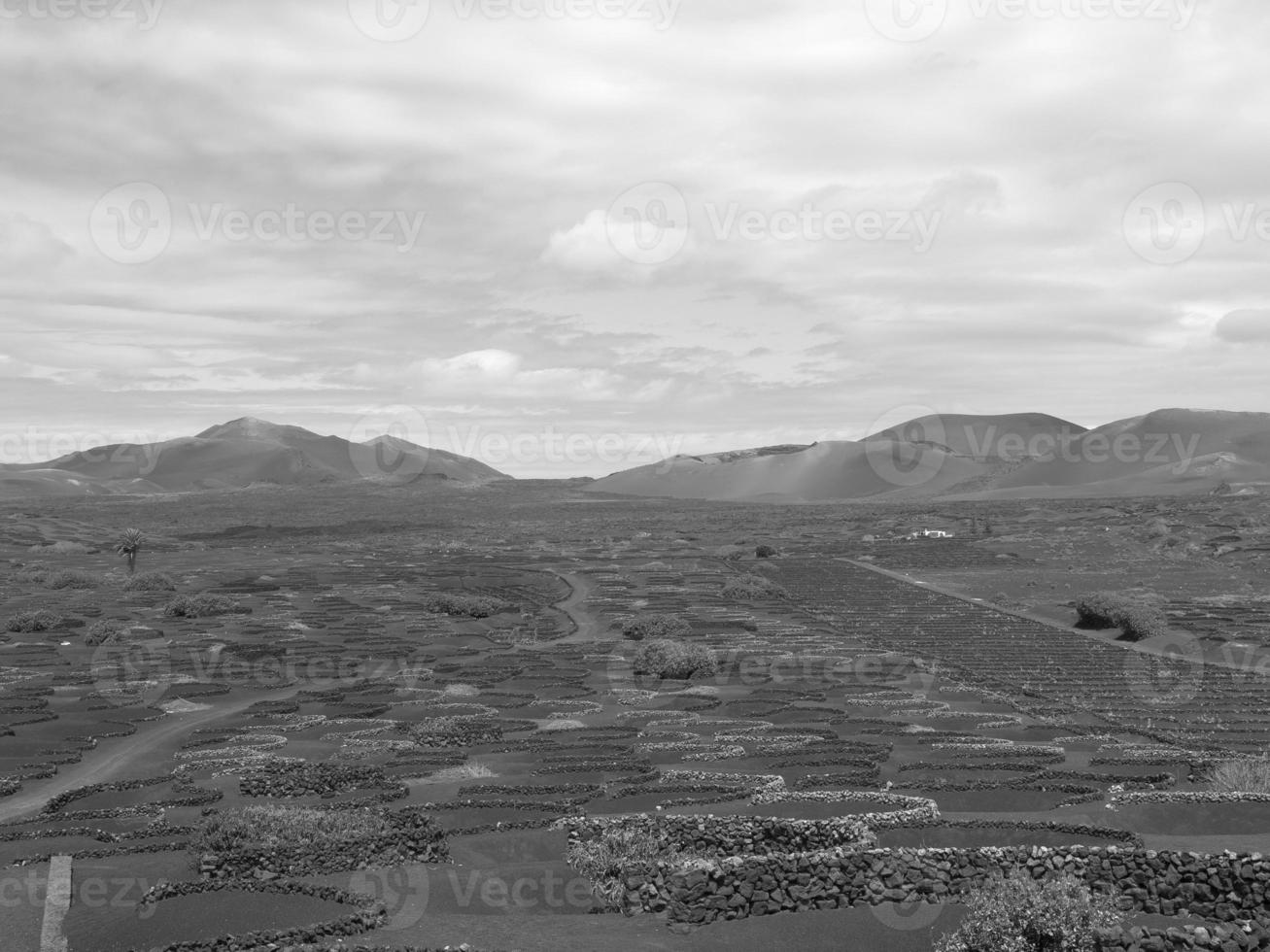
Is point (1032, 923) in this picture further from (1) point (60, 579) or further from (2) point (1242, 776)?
(1) point (60, 579)

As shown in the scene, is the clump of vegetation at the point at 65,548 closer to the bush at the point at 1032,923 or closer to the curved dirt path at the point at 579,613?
the curved dirt path at the point at 579,613

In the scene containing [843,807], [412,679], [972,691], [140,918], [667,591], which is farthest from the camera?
[667,591]

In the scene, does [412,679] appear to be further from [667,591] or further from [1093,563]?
[1093,563]

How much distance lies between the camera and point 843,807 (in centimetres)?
2809

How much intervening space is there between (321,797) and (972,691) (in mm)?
28059

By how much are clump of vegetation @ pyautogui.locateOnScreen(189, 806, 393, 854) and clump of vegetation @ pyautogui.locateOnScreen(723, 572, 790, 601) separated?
60.2 meters

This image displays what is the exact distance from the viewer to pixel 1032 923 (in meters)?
19.5

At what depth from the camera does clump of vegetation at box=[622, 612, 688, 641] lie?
63.9 m

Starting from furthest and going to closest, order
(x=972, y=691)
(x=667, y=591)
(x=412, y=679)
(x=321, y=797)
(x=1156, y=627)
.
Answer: (x=667, y=591)
(x=1156, y=627)
(x=412, y=679)
(x=972, y=691)
(x=321, y=797)

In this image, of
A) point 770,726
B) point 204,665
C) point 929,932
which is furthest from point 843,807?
point 204,665
